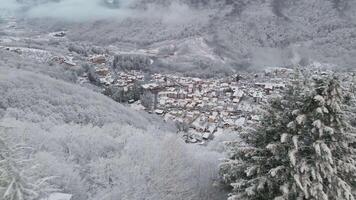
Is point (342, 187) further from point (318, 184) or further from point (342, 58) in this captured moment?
point (342, 58)

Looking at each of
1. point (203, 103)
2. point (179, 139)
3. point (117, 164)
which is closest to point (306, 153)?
point (117, 164)

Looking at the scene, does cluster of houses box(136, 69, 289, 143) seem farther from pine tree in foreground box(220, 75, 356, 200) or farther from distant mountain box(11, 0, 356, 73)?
distant mountain box(11, 0, 356, 73)

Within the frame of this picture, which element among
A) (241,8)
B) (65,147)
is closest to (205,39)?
(241,8)

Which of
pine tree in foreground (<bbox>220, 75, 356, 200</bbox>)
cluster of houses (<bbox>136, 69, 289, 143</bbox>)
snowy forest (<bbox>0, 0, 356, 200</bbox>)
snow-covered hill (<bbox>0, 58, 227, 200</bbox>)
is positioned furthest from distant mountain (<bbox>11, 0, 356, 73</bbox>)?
pine tree in foreground (<bbox>220, 75, 356, 200</bbox>)

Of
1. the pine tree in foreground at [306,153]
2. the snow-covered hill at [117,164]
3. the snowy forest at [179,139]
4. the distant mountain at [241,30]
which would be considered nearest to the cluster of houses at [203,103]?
the snowy forest at [179,139]

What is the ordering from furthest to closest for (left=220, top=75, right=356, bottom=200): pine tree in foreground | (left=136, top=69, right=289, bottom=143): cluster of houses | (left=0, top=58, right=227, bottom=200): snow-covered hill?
(left=136, top=69, right=289, bottom=143): cluster of houses < (left=0, top=58, right=227, bottom=200): snow-covered hill < (left=220, top=75, right=356, bottom=200): pine tree in foreground

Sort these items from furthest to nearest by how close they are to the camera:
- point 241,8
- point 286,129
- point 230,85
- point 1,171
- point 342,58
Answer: point 241,8 < point 342,58 < point 230,85 < point 286,129 < point 1,171

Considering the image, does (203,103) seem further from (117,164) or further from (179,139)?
(117,164)

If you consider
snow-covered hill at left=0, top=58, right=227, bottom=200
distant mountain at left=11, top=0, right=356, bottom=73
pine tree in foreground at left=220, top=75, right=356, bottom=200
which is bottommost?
distant mountain at left=11, top=0, right=356, bottom=73
